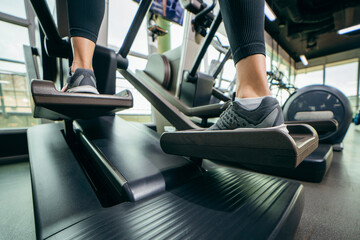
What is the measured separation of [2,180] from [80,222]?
41.6 inches

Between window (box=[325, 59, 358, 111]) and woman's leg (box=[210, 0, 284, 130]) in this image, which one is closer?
woman's leg (box=[210, 0, 284, 130])

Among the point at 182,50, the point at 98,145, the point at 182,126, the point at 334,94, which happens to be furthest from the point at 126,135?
the point at 334,94

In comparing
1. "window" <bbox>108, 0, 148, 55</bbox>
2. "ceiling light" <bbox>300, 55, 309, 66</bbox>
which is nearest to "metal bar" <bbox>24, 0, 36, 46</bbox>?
"window" <bbox>108, 0, 148, 55</bbox>

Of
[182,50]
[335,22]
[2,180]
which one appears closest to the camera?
[2,180]

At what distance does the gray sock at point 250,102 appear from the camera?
1.73 ft

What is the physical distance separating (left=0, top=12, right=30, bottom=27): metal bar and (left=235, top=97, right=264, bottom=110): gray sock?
2.87 metres

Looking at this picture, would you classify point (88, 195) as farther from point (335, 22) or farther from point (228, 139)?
point (335, 22)

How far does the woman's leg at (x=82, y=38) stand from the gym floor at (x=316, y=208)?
56 cm

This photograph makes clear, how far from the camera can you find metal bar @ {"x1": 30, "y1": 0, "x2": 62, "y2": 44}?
2.47ft

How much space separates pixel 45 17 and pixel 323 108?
8.76 feet

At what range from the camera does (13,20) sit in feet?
6.33

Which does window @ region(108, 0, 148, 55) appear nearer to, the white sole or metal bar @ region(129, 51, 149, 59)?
metal bar @ region(129, 51, 149, 59)

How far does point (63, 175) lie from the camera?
2.04ft

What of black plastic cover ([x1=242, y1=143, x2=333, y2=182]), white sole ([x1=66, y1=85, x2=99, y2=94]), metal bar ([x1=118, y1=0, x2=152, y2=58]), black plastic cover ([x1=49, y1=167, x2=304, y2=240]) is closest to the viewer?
black plastic cover ([x1=49, y1=167, x2=304, y2=240])
